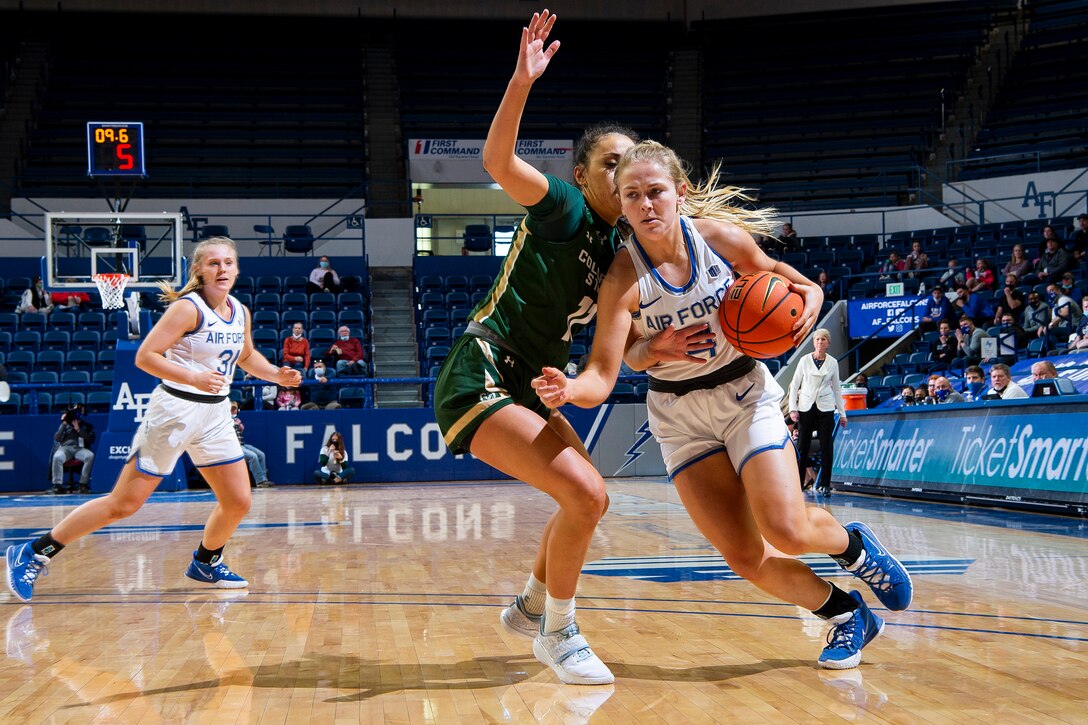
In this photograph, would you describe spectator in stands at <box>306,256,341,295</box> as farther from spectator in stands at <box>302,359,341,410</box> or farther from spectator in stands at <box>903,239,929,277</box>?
spectator in stands at <box>903,239,929,277</box>

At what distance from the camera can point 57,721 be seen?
2.97m

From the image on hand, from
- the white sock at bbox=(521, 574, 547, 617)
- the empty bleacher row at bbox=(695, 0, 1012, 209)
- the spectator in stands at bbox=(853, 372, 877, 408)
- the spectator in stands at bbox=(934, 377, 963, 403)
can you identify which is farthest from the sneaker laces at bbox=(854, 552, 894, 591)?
the empty bleacher row at bbox=(695, 0, 1012, 209)

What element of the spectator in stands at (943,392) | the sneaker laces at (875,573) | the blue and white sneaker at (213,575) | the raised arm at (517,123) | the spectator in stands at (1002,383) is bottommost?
the blue and white sneaker at (213,575)

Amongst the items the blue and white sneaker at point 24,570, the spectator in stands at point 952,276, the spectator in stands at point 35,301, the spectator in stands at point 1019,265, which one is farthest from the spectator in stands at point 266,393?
the spectator in stands at point 1019,265

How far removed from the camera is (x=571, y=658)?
3416 millimetres

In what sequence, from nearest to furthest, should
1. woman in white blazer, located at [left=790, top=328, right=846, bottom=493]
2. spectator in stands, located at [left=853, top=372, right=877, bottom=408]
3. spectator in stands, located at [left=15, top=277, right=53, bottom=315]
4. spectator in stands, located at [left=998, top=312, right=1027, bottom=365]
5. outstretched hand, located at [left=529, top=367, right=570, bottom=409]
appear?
outstretched hand, located at [left=529, top=367, right=570, bottom=409] < woman in white blazer, located at [left=790, top=328, right=846, bottom=493] < spectator in stands, located at [left=998, top=312, right=1027, bottom=365] < spectator in stands, located at [left=853, top=372, right=877, bottom=408] < spectator in stands, located at [left=15, top=277, right=53, bottom=315]

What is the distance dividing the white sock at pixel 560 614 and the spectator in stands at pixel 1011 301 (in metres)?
12.6

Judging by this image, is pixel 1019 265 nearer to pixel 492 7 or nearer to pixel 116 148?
pixel 116 148

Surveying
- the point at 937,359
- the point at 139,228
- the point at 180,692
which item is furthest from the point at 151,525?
the point at 937,359

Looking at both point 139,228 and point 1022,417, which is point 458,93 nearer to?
point 139,228

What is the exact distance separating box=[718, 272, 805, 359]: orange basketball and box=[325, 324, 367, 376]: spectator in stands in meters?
13.3

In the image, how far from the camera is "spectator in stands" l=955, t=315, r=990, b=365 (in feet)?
45.8

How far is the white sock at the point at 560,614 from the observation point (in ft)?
11.5

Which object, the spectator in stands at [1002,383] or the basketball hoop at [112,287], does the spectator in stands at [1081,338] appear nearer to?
the spectator in stands at [1002,383]
